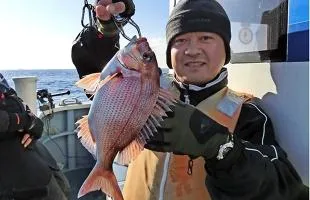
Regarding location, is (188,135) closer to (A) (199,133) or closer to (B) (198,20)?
(A) (199,133)

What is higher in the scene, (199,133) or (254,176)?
(199,133)

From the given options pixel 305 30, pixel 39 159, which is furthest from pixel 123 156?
pixel 39 159

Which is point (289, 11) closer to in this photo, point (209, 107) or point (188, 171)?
point (209, 107)

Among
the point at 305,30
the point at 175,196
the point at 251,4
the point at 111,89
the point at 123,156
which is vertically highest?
the point at 251,4

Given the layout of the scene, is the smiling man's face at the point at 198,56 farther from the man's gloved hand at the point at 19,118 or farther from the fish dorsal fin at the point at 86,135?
the man's gloved hand at the point at 19,118

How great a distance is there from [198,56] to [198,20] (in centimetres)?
20

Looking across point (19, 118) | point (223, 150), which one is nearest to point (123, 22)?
point (223, 150)

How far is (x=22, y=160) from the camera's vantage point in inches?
131

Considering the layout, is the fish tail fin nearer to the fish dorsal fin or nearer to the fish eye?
the fish dorsal fin

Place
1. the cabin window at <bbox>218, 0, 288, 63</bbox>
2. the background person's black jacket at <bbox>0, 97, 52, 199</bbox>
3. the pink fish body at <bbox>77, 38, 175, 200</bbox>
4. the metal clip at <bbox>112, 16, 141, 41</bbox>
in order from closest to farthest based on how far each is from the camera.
Result: the pink fish body at <bbox>77, 38, 175, 200</bbox>
the metal clip at <bbox>112, 16, 141, 41</bbox>
the cabin window at <bbox>218, 0, 288, 63</bbox>
the background person's black jacket at <bbox>0, 97, 52, 199</bbox>

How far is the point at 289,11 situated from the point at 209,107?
0.65 metres

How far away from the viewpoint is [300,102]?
1.76 metres

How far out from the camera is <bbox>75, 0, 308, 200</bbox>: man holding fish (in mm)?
1519

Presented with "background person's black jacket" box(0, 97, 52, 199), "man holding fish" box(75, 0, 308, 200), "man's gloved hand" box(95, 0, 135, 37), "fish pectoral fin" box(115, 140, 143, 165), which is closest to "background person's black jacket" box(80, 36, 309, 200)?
"man holding fish" box(75, 0, 308, 200)
